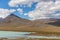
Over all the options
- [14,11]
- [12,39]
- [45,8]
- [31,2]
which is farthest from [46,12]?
[12,39]

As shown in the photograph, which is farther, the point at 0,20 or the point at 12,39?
the point at 0,20

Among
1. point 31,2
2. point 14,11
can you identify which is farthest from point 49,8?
point 14,11

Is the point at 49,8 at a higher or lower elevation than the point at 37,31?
higher

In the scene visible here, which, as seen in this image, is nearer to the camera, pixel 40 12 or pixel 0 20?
pixel 40 12

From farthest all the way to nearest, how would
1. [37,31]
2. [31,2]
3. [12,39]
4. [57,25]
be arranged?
[57,25] → [37,31] → [31,2] → [12,39]

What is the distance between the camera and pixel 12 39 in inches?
891

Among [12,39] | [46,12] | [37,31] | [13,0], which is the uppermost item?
[13,0]

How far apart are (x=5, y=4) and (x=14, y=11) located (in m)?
2.28

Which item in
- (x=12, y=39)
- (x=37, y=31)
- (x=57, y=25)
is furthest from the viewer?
(x=57, y=25)

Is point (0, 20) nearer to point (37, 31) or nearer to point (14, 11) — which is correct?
point (14, 11)

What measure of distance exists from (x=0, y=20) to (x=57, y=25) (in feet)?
36.2

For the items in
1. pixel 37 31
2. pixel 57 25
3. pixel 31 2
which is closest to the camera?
pixel 31 2

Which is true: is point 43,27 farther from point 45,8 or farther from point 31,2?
point 31,2

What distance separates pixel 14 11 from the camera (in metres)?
28.1
